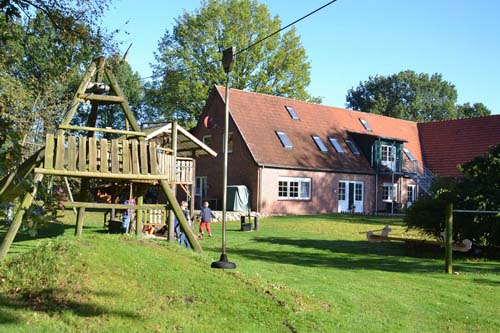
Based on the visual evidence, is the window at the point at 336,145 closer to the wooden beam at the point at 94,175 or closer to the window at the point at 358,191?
the window at the point at 358,191

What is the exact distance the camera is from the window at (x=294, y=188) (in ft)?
110

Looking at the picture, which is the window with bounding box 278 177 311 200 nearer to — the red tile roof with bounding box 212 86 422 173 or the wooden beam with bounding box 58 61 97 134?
the red tile roof with bounding box 212 86 422 173

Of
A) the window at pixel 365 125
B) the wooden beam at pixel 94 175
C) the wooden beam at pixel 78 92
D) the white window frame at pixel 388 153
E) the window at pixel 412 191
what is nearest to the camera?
the wooden beam at pixel 94 175

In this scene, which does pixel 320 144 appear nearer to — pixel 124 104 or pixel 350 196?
pixel 350 196

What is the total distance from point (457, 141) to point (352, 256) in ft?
98.8

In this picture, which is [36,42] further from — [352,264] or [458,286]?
[458,286]

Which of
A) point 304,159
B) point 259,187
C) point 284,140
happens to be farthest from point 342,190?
point 259,187

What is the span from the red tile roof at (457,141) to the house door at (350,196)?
6848mm

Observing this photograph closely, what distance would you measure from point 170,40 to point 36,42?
1090 inches

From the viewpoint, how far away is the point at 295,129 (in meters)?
36.5

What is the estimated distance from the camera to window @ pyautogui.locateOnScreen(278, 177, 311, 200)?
33562mm

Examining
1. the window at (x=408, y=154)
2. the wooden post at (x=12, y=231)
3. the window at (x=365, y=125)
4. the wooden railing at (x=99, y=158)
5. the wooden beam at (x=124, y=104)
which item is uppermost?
the window at (x=365, y=125)

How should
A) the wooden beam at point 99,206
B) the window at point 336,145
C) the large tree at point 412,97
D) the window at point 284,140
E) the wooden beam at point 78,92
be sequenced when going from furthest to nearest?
1. the large tree at point 412,97
2. the window at point 336,145
3. the window at point 284,140
4. the wooden beam at point 78,92
5. the wooden beam at point 99,206

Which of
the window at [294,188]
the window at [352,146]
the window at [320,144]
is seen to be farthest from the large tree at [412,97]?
the window at [294,188]
